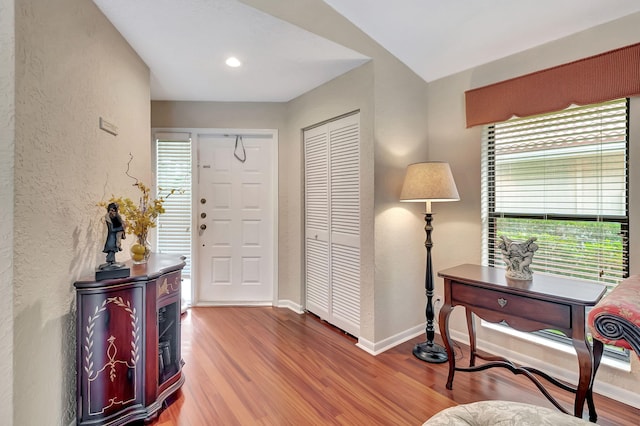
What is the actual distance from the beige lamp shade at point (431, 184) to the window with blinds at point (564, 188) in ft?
1.62

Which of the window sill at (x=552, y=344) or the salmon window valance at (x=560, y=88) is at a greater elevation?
the salmon window valance at (x=560, y=88)

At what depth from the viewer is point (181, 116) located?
3623 mm

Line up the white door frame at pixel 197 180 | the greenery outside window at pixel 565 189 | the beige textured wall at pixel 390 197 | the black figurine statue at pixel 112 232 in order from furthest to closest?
the white door frame at pixel 197 180
the beige textured wall at pixel 390 197
the greenery outside window at pixel 565 189
the black figurine statue at pixel 112 232

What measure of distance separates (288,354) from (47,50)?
2.48 meters

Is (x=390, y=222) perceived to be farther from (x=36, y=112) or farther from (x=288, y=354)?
(x=36, y=112)

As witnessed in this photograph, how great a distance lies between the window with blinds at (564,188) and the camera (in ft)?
6.61

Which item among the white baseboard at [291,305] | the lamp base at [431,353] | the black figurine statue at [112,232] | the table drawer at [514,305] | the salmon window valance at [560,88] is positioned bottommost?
the lamp base at [431,353]

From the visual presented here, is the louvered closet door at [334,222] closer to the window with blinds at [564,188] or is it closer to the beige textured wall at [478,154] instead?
the beige textured wall at [478,154]

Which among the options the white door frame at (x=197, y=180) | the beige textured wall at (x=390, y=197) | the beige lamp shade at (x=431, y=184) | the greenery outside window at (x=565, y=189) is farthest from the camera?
the white door frame at (x=197, y=180)

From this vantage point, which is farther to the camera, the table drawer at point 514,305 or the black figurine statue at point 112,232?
the black figurine statue at point 112,232

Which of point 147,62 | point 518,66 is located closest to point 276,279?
point 147,62

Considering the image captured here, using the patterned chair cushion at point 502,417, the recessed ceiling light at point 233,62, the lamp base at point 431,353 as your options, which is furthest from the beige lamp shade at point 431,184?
the recessed ceiling light at point 233,62

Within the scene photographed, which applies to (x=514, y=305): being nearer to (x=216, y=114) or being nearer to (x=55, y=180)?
(x=55, y=180)

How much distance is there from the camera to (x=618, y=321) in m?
1.14
